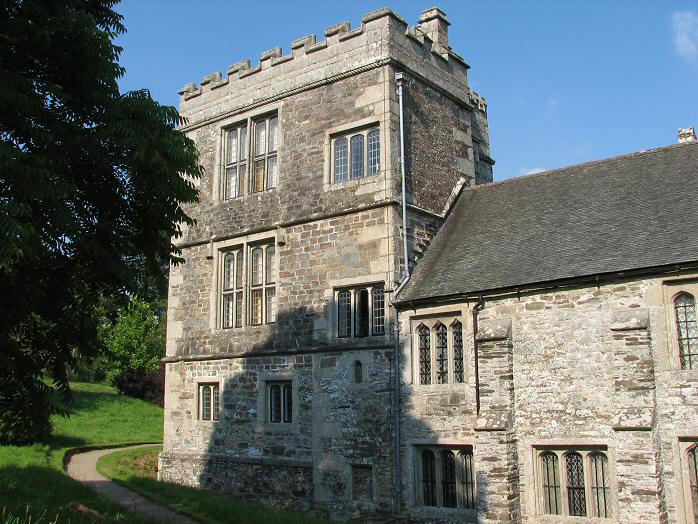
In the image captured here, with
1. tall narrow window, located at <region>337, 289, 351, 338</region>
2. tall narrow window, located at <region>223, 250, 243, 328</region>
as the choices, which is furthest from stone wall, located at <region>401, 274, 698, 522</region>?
tall narrow window, located at <region>223, 250, 243, 328</region>

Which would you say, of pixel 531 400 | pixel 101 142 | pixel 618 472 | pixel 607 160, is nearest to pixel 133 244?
pixel 101 142

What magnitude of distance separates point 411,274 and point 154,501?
25.6 ft

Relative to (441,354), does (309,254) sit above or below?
above

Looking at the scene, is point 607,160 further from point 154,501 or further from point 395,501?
point 154,501

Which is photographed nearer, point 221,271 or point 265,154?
point 265,154

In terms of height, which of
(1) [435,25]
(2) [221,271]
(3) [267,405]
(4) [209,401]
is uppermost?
(1) [435,25]

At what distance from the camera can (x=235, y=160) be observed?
2116cm

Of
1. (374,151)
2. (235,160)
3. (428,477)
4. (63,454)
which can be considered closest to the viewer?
(428,477)

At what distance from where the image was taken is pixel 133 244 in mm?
11492

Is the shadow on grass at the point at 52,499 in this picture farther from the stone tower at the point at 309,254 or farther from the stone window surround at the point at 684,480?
the stone window surround at the point at 684,480

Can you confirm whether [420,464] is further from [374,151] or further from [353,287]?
[374,151]

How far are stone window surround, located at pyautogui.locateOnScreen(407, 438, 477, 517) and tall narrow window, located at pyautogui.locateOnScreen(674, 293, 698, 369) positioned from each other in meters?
4.45

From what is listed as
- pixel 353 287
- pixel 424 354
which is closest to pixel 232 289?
pixel 353 287

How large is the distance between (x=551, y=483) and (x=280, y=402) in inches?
279
